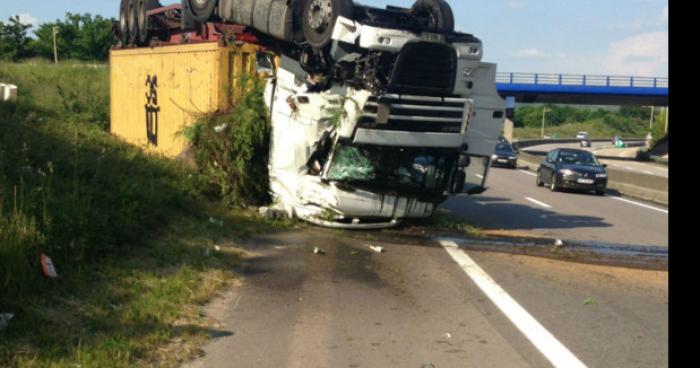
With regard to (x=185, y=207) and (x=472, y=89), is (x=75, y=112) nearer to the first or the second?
(x=185, y=207)

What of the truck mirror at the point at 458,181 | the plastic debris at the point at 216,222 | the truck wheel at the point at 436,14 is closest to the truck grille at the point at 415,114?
the truck mirror at the point at 458,181

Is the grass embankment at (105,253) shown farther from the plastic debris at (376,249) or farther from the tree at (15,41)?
the tree at (15,41)

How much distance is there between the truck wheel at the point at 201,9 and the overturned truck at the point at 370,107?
102 centimetres

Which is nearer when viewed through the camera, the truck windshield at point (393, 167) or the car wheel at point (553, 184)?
the truck windshield at point (393, 167)

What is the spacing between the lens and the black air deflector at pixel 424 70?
10.7 metres

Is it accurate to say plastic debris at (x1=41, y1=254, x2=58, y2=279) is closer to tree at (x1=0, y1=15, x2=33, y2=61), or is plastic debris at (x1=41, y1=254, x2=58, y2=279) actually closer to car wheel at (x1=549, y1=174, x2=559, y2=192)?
car wheel at (x1=549, y1=174, x2=559, y2=192)

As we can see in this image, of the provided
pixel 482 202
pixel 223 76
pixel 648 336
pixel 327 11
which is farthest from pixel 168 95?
pixel 648 336

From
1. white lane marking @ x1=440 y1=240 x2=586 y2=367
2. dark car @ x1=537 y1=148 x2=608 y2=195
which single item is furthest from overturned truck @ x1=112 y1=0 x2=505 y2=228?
dark car @ x1=537 y1=148 x2=608 y2=195

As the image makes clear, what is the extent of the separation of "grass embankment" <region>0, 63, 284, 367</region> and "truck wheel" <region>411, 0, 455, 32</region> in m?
4.14

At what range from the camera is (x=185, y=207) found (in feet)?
39.3

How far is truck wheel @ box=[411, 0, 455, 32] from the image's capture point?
12.3 meters

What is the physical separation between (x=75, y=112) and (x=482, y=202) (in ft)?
43.4

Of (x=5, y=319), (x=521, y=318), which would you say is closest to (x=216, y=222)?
(x=521, y=318)

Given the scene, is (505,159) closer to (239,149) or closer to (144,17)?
(144,17)
